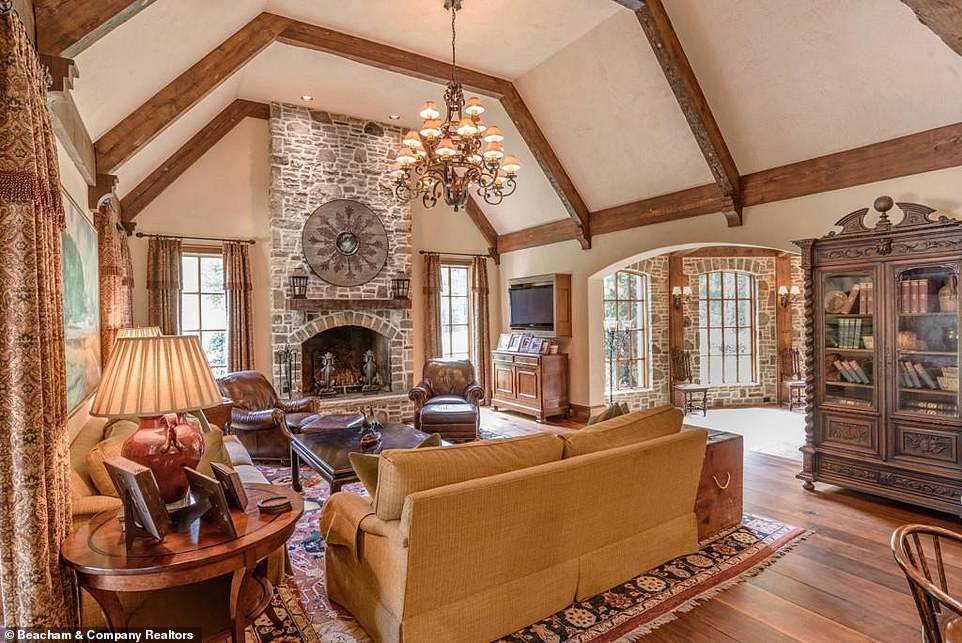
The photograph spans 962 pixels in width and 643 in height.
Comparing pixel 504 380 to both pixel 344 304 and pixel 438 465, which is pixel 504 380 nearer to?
pixel 344 304

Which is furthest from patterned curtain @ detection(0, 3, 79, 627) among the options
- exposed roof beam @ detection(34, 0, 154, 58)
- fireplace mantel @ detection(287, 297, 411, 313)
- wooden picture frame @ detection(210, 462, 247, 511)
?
fireplace mantel @ detection(287, 297, 411, 313)

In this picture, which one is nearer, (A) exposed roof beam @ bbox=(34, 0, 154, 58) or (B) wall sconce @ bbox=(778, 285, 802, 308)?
(A) exposed roof beam @ bbox=(34, 0, 154, 58)

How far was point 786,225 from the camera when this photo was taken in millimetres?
4984

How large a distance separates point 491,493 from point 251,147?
20.5 feet

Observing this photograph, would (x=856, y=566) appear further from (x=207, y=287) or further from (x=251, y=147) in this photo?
(x=251, y=147)

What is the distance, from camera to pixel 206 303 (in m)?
6.61

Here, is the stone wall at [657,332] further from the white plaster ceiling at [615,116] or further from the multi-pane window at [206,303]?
the multi-pane window at [206,303]

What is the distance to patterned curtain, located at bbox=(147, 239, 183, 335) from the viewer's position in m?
6.06

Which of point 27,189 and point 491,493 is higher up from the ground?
point 27,189

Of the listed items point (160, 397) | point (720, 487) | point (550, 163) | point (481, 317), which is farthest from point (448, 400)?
point (160, 397)

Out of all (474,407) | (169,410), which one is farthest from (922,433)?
(169,410)

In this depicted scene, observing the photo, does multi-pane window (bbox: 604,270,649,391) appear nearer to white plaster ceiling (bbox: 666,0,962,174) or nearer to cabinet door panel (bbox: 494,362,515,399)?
cabinet door panel (bbox: 494,362,515,399)

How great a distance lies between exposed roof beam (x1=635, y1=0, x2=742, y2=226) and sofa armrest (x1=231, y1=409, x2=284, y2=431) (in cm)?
492

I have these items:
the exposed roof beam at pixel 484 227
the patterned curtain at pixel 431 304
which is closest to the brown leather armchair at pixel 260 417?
the patterned curtain at pixel 431 304
